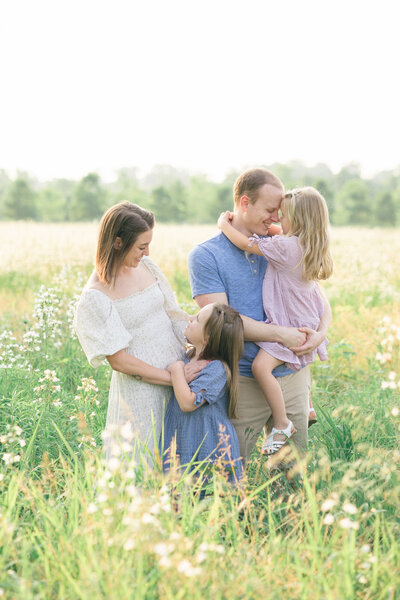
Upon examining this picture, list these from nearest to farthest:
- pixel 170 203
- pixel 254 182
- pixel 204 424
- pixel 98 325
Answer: pixel 98 325 → pixel 204 424 → pixel 254 182 → pixel 170 203

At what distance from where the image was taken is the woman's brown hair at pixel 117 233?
11.0 ft

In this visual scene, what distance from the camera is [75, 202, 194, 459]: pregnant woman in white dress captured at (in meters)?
3.34

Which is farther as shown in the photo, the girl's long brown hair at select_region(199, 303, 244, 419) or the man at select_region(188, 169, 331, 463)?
the man at select_region(188, 169, 331, 463)

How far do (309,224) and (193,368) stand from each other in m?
1.15

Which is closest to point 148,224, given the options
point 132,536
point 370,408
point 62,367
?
point 132,536

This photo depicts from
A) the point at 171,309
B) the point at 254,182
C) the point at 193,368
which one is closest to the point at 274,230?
the point at 254,182

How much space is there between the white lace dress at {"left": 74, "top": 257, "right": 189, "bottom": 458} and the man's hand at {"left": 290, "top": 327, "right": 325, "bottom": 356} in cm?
72

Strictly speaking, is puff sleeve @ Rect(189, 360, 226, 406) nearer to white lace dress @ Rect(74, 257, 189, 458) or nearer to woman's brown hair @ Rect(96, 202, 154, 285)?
white lace dress @ Rect(74, 257, 189, 458)

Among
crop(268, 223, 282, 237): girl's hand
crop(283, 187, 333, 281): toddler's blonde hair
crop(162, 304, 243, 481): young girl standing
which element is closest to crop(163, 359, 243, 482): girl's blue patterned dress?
crop(162, 304, 243, 481): young girl standing

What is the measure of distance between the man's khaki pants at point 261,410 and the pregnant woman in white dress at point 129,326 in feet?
1.85

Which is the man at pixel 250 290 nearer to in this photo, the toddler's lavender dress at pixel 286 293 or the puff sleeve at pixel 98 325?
the toddler's lavender dress at pixel 286 293

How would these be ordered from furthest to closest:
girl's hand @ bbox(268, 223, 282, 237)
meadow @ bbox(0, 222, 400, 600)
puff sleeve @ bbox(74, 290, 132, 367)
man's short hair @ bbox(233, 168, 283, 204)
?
1. girl's hand @ bbox(268, 223, 282, 237)
2. man's short hair @ bbox(233, 168, 283, 204)
3. puff sleeve @ bbox(74, 290, 132, 367)
4. meadow @ bbox(0, 222, 400, 600)

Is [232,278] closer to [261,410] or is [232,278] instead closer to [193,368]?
[193,368]

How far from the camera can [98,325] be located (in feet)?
11.0
